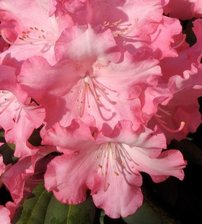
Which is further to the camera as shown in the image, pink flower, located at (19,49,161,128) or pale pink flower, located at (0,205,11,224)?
pale pink flower, located at (0,205,11,224)

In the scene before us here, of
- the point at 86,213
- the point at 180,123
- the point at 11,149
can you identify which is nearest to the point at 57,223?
the point at 86,213

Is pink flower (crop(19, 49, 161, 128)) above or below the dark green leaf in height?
above

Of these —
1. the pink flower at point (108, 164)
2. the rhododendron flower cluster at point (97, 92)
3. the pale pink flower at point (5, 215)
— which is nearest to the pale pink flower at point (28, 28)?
the rhododendron flower cluster at point (97, 92)

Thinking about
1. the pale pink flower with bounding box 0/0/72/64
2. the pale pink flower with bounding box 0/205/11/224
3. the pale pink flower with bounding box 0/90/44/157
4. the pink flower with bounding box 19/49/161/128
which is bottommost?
the pale pink flower with bounding box 0/205/11/224

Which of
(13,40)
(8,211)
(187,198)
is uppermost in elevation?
(13,40)

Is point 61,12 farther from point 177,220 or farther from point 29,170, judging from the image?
point 177,220

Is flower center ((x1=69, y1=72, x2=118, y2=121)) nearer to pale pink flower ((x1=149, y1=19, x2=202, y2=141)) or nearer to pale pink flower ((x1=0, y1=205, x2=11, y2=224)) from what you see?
pale pink flower ((x1=149, y1=19, x2=202, y2=141))

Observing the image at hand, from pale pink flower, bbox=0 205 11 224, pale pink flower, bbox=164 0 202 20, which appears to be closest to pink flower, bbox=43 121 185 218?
pale pink flower, bbox=0 205 11 224
